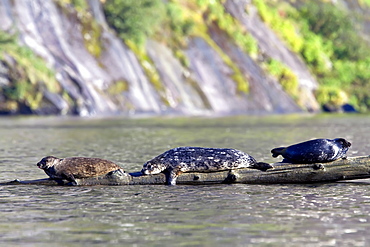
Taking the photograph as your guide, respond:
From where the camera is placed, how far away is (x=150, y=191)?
16922mm

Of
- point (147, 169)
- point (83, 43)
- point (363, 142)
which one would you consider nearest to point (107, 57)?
point (83, 43)

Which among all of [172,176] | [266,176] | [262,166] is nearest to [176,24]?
[262,166]

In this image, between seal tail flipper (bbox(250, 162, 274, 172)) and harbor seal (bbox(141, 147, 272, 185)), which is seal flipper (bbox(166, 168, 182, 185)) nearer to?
harbor seal (bbox(141, 147, 272, 185))

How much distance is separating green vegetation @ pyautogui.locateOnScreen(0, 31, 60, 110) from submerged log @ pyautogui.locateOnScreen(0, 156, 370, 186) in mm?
48699

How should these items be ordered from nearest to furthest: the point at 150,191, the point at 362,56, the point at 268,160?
1. the point at 150,191
2. the point at 268,160
3. the point at 362,56

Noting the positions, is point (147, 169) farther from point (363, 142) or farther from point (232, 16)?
point (232, 16)

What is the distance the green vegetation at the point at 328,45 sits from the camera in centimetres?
11494

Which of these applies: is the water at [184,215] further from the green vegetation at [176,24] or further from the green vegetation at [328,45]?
the green vegetation at [328,45]

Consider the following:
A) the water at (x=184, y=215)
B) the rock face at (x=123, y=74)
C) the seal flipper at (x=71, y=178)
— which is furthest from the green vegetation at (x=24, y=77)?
the seal flipper at (x=71, y=178)

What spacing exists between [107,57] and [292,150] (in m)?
61.0

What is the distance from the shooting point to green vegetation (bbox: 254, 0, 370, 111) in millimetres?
114938

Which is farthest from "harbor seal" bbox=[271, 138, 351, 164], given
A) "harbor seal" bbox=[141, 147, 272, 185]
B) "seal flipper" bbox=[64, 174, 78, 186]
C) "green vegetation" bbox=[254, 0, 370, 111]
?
"green vegetation" bbox=[254, 0, 370, 111]

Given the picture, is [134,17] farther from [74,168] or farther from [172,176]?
[172,176]

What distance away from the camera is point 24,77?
217 ft
